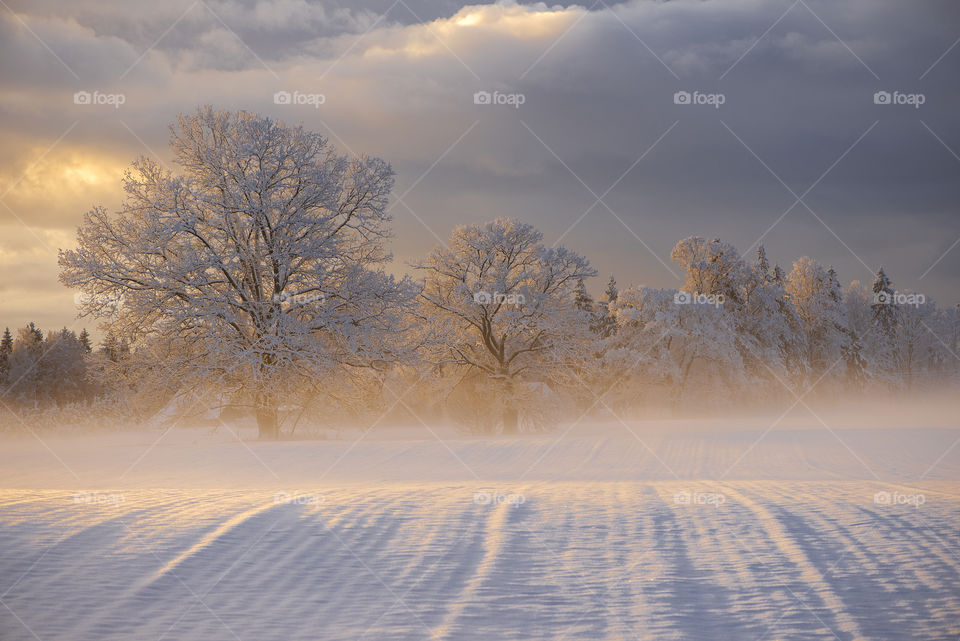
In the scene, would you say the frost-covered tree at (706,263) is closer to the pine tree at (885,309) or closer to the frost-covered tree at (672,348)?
the frost-covered tree at (672,348)

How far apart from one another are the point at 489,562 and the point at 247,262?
19.4m

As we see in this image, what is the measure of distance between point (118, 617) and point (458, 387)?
90.7 ft

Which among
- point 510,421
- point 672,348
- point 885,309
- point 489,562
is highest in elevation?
point 885,309

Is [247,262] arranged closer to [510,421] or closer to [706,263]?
[510,421]

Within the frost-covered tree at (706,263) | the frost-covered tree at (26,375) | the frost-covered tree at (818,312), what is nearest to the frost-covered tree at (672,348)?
the frost-covered tree at (706,263)

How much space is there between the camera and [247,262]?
2444 centimetres

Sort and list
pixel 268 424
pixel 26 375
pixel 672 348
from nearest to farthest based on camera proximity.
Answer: pixel 268 424
pixel 672 348
pixel 26 375

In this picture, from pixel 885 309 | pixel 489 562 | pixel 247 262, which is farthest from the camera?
pixel 885 309

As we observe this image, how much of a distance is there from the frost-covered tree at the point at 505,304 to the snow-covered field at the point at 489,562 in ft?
63.4

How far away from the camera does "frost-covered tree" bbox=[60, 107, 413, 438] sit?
22.8 metres

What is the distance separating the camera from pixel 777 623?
20.2 ft

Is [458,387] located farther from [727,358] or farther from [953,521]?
[953,521]

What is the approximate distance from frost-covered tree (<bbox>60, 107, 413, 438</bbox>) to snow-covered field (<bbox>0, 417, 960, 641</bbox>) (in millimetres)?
12157

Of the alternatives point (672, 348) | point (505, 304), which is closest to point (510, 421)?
point (505, 304)
